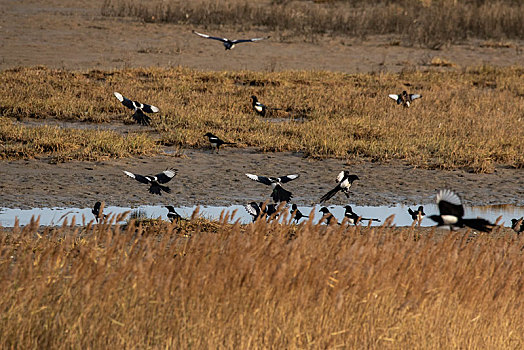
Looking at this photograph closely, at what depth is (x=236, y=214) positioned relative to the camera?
9.63 meters

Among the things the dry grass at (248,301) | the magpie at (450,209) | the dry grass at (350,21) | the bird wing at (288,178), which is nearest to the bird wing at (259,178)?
the bird wing at (288,178)

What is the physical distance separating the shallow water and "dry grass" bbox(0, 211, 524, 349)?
3715mm

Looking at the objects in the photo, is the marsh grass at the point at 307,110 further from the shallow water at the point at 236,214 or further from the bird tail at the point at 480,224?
the bird tail at the point at 480,224

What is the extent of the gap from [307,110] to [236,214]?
21.0 ft

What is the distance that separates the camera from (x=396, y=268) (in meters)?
5.02

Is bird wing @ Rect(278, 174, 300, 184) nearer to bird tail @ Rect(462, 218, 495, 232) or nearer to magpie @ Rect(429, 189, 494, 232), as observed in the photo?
magpie @ Rect(429, 189, 494, 232)

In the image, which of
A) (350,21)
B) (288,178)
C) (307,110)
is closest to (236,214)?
(288,178)

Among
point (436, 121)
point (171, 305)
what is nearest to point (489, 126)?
point (436, 121)

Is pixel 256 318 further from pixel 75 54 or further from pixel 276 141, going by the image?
pixel 75 54

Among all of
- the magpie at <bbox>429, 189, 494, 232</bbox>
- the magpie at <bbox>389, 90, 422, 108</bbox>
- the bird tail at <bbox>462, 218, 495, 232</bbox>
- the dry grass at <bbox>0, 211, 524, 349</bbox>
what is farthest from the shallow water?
the magpie at <bbox>389, 90, 422, 108</bbox>

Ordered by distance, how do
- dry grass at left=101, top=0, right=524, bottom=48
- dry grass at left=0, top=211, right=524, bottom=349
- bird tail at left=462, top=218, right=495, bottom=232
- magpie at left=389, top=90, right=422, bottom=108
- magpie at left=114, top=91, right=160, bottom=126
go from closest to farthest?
dry grass at left=0, top=211, right=524, bottom=349
bird tail at left=462, top=218, right=495, bottom=232
magpie at left=114, top=91, right=160, bottom=126
magpie at left=389, top=90, right=422, bottom=108
dry grass at left=101, top=0, right=524, bottom=48

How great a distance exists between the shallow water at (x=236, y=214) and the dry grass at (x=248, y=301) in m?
3.72

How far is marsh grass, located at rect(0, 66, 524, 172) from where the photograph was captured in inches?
498

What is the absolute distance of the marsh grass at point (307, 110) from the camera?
12.6m
